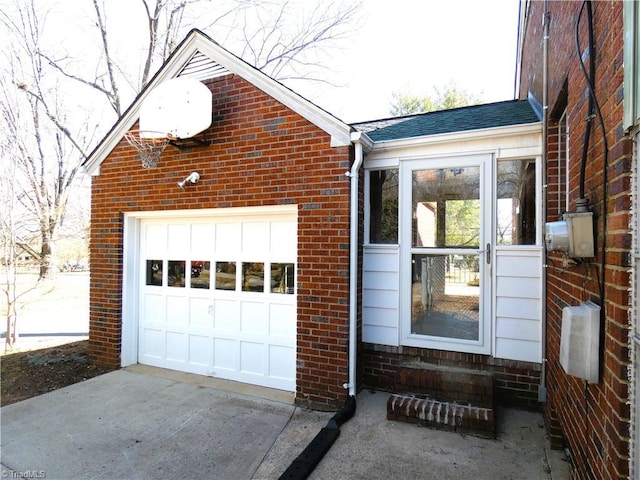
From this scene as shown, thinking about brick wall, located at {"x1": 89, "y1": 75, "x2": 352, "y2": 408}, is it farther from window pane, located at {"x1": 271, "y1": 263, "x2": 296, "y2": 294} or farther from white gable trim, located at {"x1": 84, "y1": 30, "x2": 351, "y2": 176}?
window pane, located at {"x1": 271, "y1": 263, "x2": 296, "y2": 294}

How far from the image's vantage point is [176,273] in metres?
5.39

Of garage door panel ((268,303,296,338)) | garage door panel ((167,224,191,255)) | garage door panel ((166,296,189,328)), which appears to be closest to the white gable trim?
garage door panel ((167,224,191,255))

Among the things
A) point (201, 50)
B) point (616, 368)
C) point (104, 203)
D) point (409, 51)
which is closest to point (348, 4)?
point (409, 51)

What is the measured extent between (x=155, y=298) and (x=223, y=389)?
6.29ft

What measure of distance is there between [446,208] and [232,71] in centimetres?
331

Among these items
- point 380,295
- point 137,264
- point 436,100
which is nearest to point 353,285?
point 380,295

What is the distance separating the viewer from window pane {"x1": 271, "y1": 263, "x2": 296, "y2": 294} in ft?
15.1

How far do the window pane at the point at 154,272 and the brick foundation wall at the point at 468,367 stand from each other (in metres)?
3.31

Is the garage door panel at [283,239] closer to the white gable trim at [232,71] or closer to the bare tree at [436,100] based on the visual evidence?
the white gable trim at [232,71]

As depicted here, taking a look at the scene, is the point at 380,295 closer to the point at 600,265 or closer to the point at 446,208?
the point at 446,208

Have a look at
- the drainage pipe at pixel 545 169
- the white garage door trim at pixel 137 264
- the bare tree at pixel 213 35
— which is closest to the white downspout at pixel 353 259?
the white garage door trim at pixel 137 264

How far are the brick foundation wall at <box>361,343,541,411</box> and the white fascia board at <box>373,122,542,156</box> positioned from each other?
2.41m

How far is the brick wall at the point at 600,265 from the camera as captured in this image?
1.65 m

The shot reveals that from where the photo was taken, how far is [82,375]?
5.16 metres
